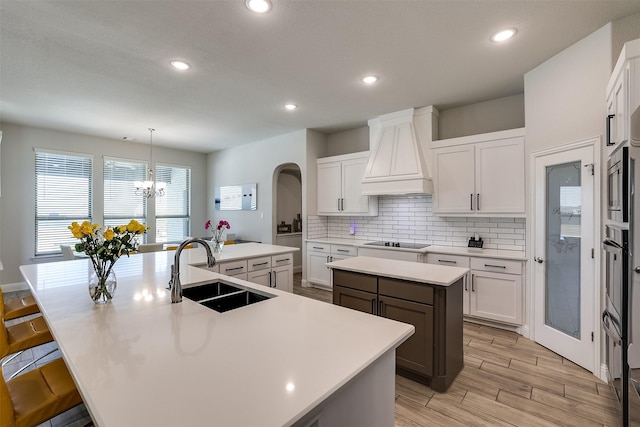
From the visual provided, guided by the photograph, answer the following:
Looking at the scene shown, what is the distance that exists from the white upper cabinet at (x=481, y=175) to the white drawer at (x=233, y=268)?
8.88 ft

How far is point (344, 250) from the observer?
15.9 ft

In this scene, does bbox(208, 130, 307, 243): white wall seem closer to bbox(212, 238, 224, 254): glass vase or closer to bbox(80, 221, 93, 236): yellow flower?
bbox(212, 238, 224, 254): glass vase

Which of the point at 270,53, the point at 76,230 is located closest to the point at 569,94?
the point at 270,53

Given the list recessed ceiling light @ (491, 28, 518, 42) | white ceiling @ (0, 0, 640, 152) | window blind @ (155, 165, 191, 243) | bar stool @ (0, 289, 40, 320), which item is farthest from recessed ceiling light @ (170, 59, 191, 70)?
window blind @ (155, 165, 191, 243)

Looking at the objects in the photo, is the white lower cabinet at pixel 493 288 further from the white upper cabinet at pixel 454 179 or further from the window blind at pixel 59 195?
the window blind at pixel 59 195

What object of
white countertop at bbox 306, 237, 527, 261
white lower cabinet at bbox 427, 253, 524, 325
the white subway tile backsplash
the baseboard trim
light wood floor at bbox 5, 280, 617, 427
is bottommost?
light wood floor at bbox 5, 280, 617, 427

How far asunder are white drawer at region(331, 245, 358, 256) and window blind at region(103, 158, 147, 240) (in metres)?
4.42

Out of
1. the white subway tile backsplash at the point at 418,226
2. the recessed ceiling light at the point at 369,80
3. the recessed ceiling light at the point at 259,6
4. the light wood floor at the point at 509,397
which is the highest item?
the recessed ceiling light at the point at 369,80

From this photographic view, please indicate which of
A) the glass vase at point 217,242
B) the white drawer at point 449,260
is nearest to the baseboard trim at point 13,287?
the glass vase at point 217,242

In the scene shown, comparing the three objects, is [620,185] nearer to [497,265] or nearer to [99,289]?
[497,265]

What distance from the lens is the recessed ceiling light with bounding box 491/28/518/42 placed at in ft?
8.10

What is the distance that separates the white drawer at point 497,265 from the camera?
3.28 metres

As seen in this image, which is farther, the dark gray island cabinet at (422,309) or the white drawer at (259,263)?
the white drawer at (259,263)

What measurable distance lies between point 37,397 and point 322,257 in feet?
13.3
